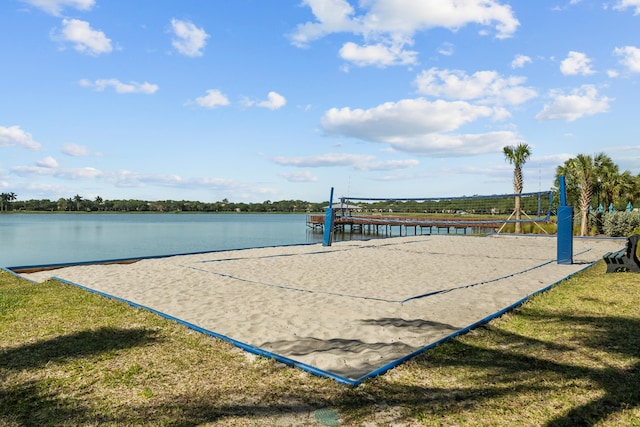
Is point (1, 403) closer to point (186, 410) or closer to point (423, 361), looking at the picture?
point (186, 410)

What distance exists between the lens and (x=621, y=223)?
63.7ft

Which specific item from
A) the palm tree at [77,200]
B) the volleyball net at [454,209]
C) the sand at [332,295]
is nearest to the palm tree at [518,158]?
the volleyball net at [454,209]

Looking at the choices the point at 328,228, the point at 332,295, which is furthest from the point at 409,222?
the point at 332,295

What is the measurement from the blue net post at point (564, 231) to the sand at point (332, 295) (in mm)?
241

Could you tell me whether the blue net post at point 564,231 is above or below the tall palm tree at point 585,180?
below

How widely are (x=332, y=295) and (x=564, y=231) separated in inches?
240

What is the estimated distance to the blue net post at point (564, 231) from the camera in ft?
29.5

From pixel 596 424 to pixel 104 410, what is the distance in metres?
2.83

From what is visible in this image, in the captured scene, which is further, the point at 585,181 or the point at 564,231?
the point at 585,181

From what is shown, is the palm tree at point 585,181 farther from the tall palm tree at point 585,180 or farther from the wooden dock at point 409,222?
the wooden dock at point 409,222

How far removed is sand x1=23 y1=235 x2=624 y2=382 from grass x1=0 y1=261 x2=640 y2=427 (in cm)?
32

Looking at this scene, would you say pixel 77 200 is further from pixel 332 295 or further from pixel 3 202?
pixel 332 295

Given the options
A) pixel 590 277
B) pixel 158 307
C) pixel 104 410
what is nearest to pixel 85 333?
pixel 158 307

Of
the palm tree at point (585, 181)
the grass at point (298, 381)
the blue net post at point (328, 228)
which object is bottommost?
the grass at point (298, 381)
